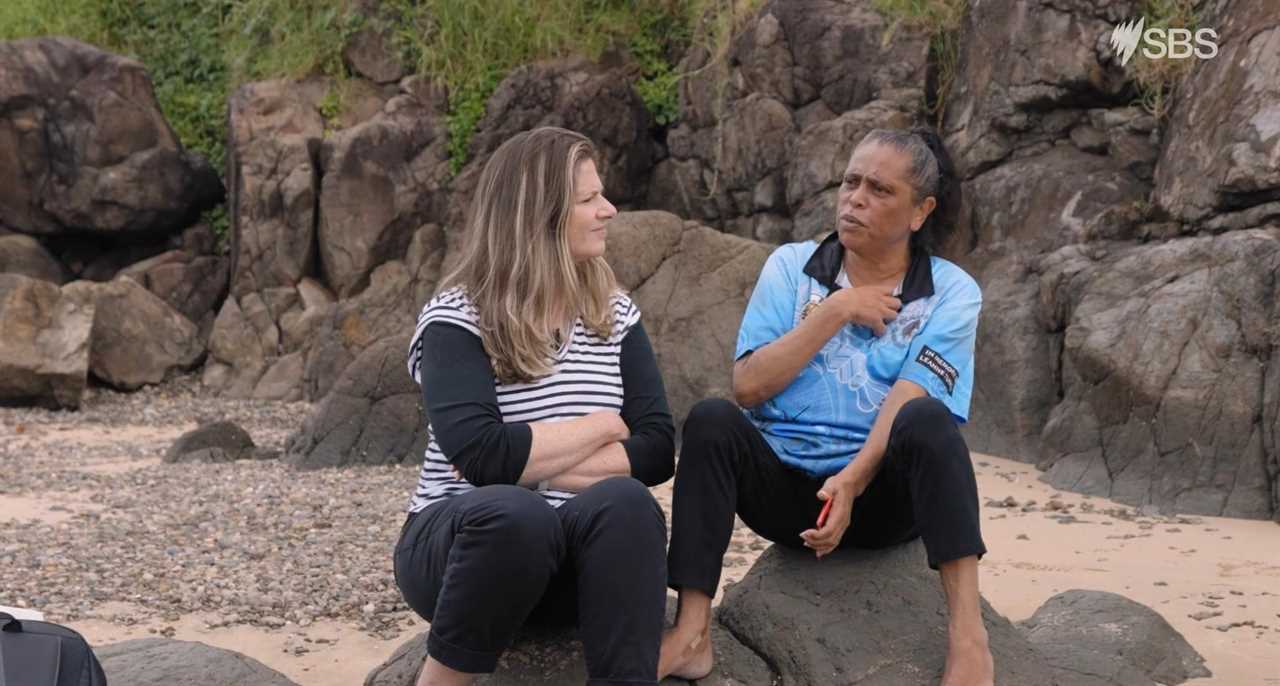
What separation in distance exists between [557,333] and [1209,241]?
5034 mm

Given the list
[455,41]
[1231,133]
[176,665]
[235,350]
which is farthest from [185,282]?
[176,665]

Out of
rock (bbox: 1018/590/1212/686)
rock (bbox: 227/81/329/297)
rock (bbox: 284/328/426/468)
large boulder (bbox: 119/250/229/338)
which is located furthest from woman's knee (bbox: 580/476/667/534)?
large boulder (bbox: 119/250/229/338)

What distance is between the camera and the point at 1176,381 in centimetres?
712

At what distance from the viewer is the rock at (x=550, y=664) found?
3.37 m

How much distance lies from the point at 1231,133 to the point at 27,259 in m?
10.0

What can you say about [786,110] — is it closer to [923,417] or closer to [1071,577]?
[1071,577]

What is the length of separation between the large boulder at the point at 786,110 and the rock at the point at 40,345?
474cm

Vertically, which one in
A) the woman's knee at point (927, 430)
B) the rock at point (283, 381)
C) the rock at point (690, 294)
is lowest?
the rock at point (283, 381)

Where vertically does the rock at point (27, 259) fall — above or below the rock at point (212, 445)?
below

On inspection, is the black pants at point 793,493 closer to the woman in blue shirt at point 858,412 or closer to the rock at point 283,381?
the woman in blue shirt at point 858,412

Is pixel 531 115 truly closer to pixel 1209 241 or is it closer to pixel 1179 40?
pixel 1179 40

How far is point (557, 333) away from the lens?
3.41 meters

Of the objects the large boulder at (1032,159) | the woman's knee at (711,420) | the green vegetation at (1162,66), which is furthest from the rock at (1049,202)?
the woman's knee at (711,420)

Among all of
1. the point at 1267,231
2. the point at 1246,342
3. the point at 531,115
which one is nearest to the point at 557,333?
the point at 1246,342
